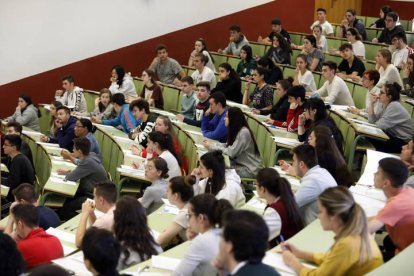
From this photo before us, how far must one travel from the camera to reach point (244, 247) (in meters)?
3.55

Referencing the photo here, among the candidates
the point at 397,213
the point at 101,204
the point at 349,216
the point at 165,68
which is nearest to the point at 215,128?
the point at 101,204

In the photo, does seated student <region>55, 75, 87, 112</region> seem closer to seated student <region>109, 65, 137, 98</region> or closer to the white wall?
seated student <region>109, 65, 137, 98</region>

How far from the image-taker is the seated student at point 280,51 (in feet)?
38.8

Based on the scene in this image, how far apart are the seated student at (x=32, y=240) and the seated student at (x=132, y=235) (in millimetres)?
549

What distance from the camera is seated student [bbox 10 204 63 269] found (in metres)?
5.08

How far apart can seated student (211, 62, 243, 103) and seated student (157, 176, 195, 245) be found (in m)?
4.57

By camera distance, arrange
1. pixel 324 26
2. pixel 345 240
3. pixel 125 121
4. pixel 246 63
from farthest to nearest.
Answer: pixel 324 26 → pixel 246 63 → pixel 125 121 → pixel 345 240

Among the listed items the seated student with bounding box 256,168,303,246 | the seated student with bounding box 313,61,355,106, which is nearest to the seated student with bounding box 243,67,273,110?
the seated student with bounding box 313,61,355,106

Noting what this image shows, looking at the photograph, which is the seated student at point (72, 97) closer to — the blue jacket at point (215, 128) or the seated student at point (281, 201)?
the blue jacket at point (215, 128)

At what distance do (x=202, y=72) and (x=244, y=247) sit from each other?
7.38 meters

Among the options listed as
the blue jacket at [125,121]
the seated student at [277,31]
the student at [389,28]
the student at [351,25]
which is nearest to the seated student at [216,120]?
the blue jacket at [125,121]

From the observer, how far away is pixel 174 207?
19.9 ft

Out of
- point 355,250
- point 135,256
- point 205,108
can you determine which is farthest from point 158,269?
point 205,108

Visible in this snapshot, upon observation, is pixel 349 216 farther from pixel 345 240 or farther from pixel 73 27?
pixel 73 27
